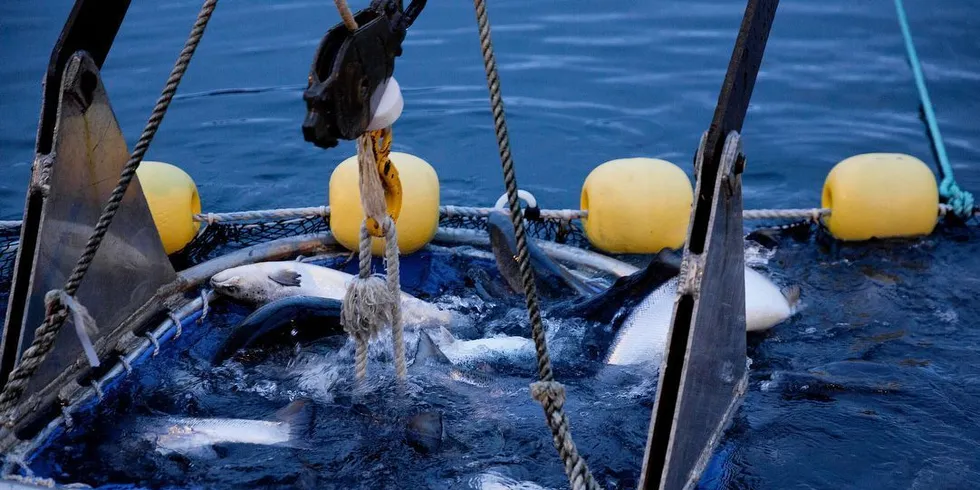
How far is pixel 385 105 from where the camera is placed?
3270 millimetres

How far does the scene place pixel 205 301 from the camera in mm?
5383

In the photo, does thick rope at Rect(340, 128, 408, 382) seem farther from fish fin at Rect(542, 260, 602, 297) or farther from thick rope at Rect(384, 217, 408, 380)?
fish fin at Rect(542, 260, 602, 297)

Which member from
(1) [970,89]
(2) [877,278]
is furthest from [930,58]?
(2) [877,278]

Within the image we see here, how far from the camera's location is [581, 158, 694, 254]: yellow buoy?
6156 mm

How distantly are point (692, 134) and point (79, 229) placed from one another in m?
7.38

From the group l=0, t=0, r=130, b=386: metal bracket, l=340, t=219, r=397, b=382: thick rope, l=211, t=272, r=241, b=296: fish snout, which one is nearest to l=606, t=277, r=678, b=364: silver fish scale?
l=340, t=219, r=397, b=382: thick rope

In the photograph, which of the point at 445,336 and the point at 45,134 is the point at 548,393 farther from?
the point at 45,134

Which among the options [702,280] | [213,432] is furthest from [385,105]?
[213,432]

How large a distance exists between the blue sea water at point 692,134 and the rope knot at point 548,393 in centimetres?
114

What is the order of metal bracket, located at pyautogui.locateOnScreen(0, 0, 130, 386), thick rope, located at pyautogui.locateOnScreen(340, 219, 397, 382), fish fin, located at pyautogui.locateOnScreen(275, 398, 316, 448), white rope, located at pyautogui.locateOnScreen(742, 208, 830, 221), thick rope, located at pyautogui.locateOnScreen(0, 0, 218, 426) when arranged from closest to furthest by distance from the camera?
thick rope, located at pyautogui.locateOnScreen(0, 0, 218, 426) < thick rope, located at pyautogui.locateOnScreen(340, 219, 397, 382) < metal bracket, located at pyautogui.locateOnScreen(0, 0, 130, 386) < fish fin, located at pyautogui.locateOnScreen(275, 398, 316, 448) < white rope, located at pyautogui.locateOnScreen(742, 208, 830, 221)

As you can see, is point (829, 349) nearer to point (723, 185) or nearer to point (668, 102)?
point (723, 185)

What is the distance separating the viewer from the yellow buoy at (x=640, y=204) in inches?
242

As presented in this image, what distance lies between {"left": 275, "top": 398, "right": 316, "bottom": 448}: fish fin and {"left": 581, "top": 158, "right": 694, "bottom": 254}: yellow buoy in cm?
277

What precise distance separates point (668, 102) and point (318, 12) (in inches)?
235
